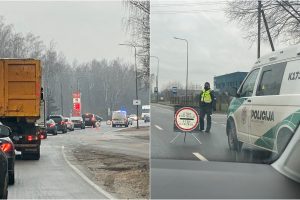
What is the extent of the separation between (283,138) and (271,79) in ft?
0.92

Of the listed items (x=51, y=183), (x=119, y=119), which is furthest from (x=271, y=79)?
(x=119, y=119)

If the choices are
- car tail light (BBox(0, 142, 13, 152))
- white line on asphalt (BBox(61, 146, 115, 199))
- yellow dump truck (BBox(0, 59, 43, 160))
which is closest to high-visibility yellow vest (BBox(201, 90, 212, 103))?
white line on asphalt (BBox(61, 146, 115, 199))

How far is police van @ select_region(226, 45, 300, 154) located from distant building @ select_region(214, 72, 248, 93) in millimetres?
27

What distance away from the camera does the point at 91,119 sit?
46.1 m

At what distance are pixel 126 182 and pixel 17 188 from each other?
2.04 m

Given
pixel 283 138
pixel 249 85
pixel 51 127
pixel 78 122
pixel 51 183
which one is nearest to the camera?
pixel 283 138

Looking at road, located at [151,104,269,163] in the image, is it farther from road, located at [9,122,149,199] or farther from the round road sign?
road, located at [9,122,149,199]

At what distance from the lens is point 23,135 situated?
621 inches

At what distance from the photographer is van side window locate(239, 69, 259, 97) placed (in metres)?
2.51

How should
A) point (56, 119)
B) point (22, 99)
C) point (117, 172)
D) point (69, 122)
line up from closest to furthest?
point (117, 172) → point (22, 99) → point (56, 119) → point (69, 122)

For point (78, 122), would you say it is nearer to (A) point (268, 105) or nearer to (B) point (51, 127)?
(B) point (51, 127)

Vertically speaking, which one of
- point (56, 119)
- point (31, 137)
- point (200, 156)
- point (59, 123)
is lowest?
point (59, 123)

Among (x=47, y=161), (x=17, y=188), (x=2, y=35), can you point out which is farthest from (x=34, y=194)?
(x=2, y=35)

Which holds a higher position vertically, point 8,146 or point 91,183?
point 8,146
